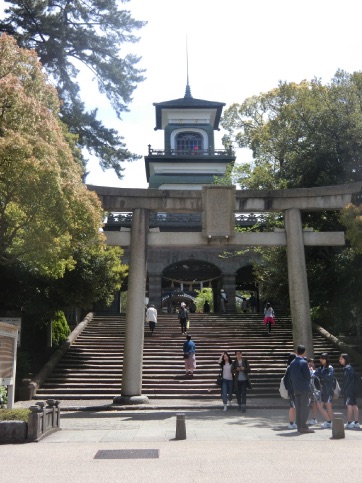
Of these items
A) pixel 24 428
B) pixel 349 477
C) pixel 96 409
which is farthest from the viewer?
pixel 96 409

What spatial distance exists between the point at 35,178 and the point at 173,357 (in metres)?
11.0

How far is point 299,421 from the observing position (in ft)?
36.9

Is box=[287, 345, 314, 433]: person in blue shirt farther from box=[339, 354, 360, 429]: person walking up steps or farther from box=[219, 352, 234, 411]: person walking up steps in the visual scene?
box=[219, 352, 234, 411]: person walking up steps

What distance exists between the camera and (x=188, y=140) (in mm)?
44125

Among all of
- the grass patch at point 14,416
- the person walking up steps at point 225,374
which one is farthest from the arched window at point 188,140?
the grass patch at point 14,416

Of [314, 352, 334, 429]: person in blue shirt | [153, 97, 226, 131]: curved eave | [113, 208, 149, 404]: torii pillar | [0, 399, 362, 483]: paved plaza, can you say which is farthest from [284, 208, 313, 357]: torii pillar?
[153, 97, 226, 131]: curved eave

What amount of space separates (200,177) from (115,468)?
34.4 metres

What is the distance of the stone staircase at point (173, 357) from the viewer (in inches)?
758

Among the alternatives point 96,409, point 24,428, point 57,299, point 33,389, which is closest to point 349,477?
point 24,428

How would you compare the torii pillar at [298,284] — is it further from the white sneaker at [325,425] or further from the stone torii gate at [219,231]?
the white sneaker at [325,425]

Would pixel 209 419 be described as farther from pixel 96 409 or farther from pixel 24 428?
pixel 24 428

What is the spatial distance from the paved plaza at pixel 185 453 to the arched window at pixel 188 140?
31.6 metres

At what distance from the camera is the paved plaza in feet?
24.5

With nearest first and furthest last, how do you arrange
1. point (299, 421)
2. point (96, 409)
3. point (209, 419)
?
1. point (299, 421)
2. point (209, 419)
3. point (96, 409)
